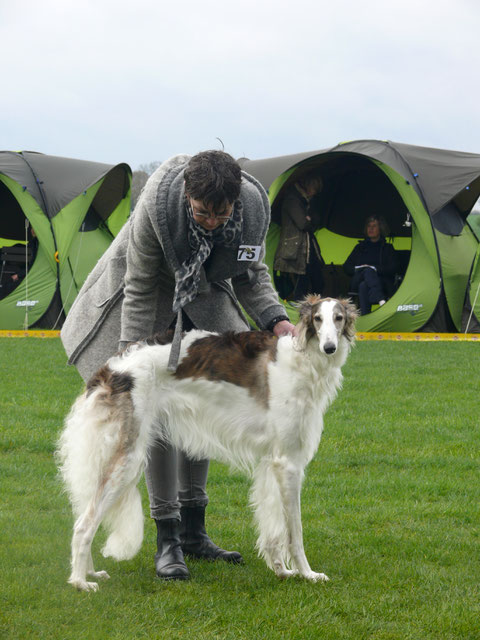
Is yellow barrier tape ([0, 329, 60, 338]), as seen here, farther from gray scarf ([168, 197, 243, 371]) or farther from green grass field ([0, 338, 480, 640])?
gray scarf ([168, 197, 243, 371])

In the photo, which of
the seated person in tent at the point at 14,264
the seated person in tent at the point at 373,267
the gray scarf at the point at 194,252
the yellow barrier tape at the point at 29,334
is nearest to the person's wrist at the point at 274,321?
the gray scarf at the point at 194,252

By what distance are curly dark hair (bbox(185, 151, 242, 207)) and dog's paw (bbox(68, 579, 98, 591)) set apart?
1647mm

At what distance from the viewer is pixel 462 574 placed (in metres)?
3.57

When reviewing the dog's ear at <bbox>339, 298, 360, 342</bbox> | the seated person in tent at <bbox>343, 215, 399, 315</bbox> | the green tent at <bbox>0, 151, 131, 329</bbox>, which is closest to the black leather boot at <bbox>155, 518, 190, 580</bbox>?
the dog's ear at <bbox>339, 298, 360, 342</bbox>

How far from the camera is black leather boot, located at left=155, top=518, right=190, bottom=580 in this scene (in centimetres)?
357

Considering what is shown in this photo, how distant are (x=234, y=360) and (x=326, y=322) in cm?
46

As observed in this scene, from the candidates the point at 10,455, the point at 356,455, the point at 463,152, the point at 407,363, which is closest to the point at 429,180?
the point at 463,152

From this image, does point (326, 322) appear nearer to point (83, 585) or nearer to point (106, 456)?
point (106, 456)

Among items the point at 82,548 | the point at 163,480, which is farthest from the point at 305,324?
the point at 82,548

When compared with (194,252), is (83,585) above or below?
below

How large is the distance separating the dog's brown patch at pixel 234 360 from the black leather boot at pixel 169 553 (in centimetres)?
70

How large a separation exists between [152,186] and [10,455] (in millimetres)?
2688

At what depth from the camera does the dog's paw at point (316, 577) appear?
352 cm

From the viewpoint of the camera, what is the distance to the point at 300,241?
41.1ft
